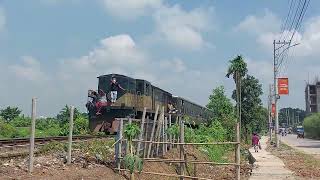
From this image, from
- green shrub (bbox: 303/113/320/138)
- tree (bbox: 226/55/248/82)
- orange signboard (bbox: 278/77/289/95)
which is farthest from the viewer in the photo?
green shrub (bbox: 303/113/320/138)

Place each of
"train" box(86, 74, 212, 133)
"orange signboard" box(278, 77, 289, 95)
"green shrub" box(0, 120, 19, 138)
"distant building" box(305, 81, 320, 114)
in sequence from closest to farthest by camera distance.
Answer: "train" box(86, 74, 212, 133) < "green shrub" box(0, 120, 19, 138) < "orange signboard" box(278, 77, 289, 95) < "distant building" box(305, 81, 320, 114)

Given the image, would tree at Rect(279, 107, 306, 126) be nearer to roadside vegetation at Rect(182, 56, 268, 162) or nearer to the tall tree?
roadside vegetation at Rect(182, 56, 268, 162)

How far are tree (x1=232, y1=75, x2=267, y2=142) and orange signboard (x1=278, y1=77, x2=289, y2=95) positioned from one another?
24237 mm

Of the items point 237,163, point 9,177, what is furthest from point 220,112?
point 9,177

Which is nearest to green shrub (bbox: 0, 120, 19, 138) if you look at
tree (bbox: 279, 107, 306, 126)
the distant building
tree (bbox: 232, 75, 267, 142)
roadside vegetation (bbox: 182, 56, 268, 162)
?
roadside vegetation (bbox: 182, 56, 268, 162)

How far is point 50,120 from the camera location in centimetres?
5722

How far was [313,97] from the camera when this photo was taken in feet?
420

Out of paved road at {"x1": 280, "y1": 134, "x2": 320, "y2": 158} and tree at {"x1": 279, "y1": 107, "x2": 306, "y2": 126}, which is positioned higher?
tree at {"x1": 279, "y1": 107, "x2": 306, "y2": 126}

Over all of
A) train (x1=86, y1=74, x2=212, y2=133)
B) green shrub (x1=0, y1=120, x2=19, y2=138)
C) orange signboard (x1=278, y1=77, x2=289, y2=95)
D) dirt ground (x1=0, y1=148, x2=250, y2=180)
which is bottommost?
dirt ground (x1=0, y1=148, x2=250, y2=180)

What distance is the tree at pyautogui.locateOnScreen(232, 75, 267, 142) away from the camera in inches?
2540

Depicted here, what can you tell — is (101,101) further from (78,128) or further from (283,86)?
(283,86)

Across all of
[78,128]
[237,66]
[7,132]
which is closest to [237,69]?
[237,66]

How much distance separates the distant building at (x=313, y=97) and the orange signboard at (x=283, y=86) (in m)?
89.0

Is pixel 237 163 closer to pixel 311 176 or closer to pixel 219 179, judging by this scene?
pixel 219 179
